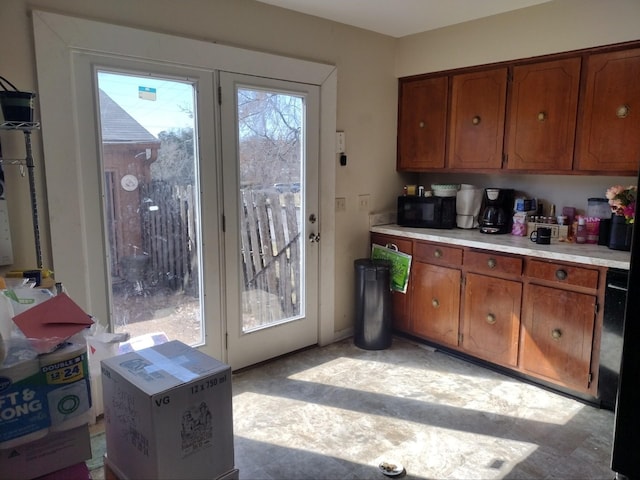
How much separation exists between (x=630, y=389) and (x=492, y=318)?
2122 millimetres

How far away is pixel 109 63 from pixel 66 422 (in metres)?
1.86

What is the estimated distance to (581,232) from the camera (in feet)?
9.88

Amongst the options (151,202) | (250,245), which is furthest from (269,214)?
(151,202)

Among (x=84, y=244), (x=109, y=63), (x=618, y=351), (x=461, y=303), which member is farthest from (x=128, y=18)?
(x=618, y=351)

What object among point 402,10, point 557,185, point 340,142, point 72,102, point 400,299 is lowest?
point 400,299

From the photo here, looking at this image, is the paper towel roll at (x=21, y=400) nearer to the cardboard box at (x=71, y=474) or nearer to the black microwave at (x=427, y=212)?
the cardboard box at (x=71, y=474)

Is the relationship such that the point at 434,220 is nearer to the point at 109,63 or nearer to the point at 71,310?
the point at 109,63

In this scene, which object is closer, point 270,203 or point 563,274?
point 563,274

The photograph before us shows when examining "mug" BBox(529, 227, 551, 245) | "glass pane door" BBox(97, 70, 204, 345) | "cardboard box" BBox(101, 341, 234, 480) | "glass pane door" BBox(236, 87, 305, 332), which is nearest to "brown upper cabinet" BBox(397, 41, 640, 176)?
"mug" BBox(529, 227, 551, 245)

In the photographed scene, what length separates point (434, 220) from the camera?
12.1 ft

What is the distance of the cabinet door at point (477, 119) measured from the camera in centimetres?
330

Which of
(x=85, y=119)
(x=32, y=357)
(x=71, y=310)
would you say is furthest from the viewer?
(x=85, y=119)

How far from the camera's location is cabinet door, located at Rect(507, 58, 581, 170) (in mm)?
2943

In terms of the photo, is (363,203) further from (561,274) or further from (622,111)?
(622,111)
